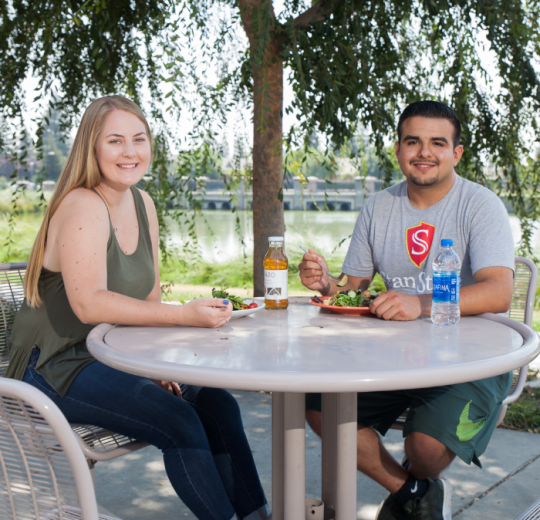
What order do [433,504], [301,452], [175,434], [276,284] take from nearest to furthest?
[301,452] → [175,434] → [433,504] → [276,284]

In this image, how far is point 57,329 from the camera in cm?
187

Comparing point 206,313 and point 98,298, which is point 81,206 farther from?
point 206,313

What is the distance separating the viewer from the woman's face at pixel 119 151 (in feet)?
6.48

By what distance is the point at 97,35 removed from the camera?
341 centimetres

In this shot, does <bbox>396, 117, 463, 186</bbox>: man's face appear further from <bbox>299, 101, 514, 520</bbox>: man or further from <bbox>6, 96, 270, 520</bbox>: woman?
<bbox>6, 96, 270, 520</bbox>: woman

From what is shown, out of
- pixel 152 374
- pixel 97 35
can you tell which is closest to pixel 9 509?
pixel 152 374

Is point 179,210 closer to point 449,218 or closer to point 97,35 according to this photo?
point 97,35

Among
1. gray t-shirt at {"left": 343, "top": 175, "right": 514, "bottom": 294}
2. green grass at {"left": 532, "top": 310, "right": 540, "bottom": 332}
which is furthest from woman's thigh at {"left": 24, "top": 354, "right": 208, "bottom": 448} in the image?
green grass at {"left": 532, "top": 310, "right": 540, "bottom": 332}

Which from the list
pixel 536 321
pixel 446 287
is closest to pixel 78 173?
pixel 446 287

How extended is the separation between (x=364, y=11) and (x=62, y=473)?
320 centimetres

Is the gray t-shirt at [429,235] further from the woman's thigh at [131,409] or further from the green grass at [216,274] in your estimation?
the green grass at [216,274]

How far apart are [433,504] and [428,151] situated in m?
1.26

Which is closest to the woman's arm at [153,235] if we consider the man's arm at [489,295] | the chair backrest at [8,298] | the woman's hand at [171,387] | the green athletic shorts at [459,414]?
the woman's hand at [171,387]

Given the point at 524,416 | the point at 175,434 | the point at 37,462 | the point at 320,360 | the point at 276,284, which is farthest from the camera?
the point at 524,416
